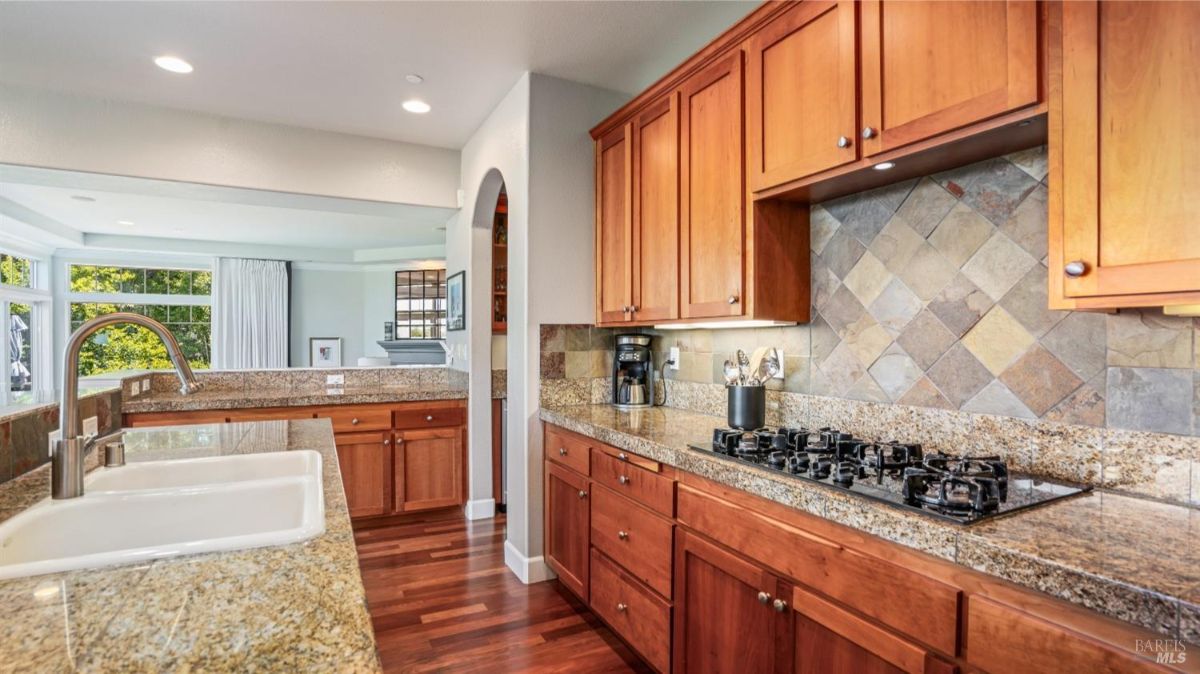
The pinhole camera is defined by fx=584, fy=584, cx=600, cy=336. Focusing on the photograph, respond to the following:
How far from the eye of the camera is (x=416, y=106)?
3439 millimetres

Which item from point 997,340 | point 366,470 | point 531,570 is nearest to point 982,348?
point 997,340

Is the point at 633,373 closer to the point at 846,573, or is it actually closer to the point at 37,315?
the point at 846,573

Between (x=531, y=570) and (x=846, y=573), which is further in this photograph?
(x=531, y=570)

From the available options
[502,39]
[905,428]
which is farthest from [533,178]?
[905,428]

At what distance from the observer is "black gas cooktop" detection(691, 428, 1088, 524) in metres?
1.18

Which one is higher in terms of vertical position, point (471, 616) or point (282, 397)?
point (282, 397)

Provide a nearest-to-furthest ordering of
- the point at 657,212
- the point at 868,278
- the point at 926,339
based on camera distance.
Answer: the point at 926,339, the point at 868,278, the point at 657,212

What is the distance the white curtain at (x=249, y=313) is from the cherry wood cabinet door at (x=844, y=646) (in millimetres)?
8932

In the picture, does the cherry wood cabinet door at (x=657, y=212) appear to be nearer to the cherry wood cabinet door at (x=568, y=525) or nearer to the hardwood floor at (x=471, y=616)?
the cherry wood cabinet door at (x=568, y=525)

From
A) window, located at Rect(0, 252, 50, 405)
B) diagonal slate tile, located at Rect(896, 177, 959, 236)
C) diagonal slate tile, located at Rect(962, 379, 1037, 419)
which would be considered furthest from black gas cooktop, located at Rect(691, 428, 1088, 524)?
window, located at Rect(0, 252, 50, 405)

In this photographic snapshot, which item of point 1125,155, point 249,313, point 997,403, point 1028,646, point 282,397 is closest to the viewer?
point 1028,646

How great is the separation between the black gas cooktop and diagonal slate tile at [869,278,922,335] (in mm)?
397

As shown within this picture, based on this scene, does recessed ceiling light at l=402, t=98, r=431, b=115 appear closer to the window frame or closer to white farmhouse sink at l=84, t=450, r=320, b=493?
white farmhouse sink at l=84, t=450, r=320, b=493

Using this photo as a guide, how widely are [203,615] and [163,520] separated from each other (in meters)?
0.76
